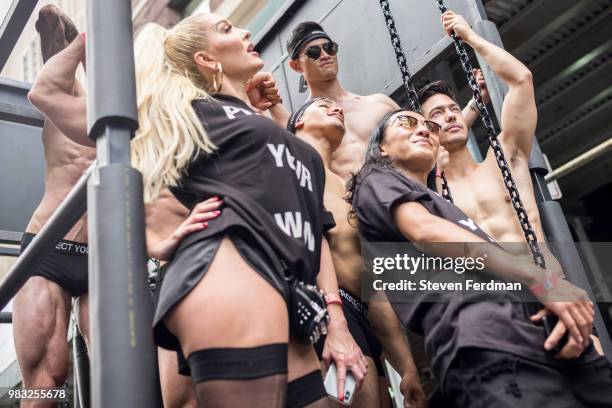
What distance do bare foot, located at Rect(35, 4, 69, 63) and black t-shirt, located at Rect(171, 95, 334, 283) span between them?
1975mm

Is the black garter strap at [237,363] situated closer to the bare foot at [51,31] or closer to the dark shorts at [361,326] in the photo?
the dark shorts at [361,326]

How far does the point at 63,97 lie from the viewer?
3.03m

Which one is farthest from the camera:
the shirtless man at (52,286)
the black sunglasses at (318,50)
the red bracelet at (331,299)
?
the black sunglasses at (318,50)

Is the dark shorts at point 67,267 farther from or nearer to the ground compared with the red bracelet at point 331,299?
farther from the ground

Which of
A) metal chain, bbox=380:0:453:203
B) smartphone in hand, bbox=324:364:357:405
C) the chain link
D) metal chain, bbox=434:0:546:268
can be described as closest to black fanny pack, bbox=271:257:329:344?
smartphone in hand, bbox=324:364:357:405

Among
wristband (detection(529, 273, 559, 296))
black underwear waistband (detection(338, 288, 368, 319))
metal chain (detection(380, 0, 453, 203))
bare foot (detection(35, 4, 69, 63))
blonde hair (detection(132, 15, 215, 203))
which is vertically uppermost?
bare foot (detection(35, 4, 69, 63))

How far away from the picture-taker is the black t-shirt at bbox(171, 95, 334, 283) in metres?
1.82

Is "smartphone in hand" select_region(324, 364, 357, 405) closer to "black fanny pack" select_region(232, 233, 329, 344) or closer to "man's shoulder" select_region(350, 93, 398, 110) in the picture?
"black fanny pack" select_region(232, 233, 329, 344)

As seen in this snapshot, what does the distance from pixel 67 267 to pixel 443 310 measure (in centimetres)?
195

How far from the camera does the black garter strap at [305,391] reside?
69.2 inches

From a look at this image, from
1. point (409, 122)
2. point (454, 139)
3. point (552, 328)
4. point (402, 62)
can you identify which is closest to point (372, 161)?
point (409, 122)

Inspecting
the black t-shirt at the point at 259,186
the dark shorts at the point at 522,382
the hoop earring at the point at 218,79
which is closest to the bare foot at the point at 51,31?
the hoop earring at the point at 218,79

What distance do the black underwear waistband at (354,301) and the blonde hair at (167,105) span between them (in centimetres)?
107

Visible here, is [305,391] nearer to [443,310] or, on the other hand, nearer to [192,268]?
[192,268]
